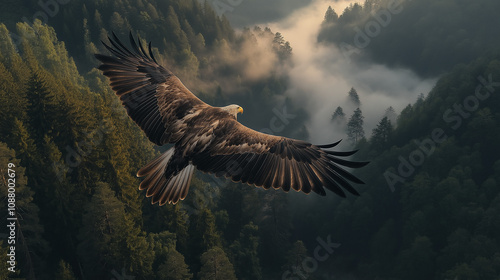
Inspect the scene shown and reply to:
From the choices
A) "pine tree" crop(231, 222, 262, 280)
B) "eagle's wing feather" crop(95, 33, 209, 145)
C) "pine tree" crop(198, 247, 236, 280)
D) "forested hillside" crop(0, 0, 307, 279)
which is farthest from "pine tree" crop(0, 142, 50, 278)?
"eagle's wing feather" crop(95, 33, 209, 145)

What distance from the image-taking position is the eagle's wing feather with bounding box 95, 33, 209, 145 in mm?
20656

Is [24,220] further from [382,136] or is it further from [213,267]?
[382,136]

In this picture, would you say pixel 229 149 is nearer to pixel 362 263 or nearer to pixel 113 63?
pixel 113 63

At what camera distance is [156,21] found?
195125 millimetres

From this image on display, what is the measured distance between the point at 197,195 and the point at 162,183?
5417 centimetres

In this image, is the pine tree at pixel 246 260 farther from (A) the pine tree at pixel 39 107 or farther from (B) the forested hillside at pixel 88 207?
(A) the pine tree at pixel 39 107

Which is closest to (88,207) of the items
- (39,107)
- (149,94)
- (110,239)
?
(110,239)

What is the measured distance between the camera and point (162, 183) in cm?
1984

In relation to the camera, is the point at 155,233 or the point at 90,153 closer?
the point at 90,153

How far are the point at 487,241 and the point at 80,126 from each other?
76.5m

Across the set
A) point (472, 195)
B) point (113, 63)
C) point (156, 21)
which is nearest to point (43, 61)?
point (156, 21)

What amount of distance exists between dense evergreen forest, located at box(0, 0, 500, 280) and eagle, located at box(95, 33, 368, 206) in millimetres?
31679

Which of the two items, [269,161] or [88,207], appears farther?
[88,207]

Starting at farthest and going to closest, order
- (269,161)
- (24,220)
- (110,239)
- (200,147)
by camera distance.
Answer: (110,239) → (24,220) → (200,147) → (269,161)
